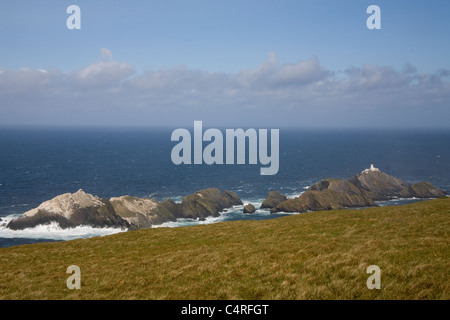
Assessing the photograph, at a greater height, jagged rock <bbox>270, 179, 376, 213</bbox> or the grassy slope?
the grassy slope

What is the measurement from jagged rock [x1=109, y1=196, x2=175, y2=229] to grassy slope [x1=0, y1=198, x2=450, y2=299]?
194 ft

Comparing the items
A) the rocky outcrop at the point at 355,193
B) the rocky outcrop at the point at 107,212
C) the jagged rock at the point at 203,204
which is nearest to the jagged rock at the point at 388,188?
the rocky outcrop at the point at 355,193

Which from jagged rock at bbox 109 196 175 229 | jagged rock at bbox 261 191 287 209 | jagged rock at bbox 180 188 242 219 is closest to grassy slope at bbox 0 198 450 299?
jagged rock at bbox 109 196 175 229

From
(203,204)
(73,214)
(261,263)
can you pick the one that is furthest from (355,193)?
(261,263)

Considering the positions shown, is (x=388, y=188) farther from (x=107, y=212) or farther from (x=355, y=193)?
(x=107, y=212)

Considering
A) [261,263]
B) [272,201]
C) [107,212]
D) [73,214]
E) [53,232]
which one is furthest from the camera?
[272,201]

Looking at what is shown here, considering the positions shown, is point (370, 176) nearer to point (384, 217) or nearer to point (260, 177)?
point (260, 177)

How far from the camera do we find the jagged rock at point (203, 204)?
101694mm

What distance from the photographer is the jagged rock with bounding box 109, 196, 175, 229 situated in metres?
91.6

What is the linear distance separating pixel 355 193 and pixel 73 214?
302 ft

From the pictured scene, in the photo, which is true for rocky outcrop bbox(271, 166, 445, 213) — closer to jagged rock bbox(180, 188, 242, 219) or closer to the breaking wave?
jagged rock bbox(180, 188, 242, 219)

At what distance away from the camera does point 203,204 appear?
104 m
